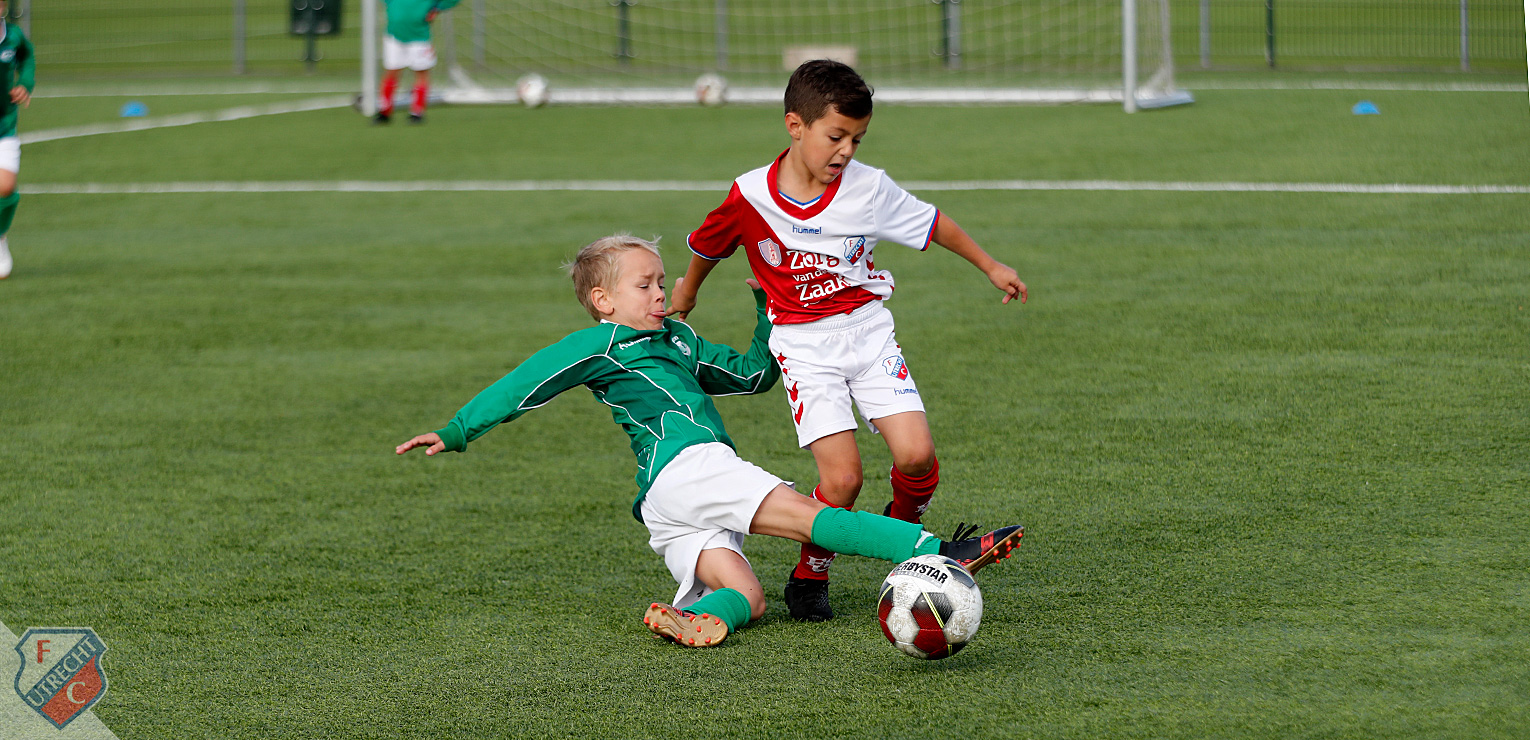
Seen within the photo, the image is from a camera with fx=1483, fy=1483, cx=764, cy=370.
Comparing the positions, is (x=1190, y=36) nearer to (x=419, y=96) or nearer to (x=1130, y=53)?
(x=1130, y=53)

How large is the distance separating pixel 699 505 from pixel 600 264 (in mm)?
713

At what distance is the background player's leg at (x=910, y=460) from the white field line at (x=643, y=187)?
21.3 feet

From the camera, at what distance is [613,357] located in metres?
3.91

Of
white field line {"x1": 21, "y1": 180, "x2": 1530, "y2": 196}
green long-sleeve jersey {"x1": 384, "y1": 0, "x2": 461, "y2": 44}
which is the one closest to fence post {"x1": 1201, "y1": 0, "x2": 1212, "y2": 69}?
white field line {"x1": 21, "y1": 180, "x2": 1530, "y2": 196}

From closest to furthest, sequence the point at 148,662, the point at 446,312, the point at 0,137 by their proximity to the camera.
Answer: the point at 148,662, the point at 446,312, the point at 0,137

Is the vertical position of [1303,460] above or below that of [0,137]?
below

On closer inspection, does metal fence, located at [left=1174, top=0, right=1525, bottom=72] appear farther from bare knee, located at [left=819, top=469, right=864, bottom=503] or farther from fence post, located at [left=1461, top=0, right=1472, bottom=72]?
bare knee, located at [left=819, top=469, right=864, bottom=503]

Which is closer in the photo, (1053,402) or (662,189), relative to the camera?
(1053,402)

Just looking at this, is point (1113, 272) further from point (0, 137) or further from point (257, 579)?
point (0, 137)

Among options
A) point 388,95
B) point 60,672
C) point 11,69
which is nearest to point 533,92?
point 388,95

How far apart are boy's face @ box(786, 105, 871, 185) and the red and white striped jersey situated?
0.10 m

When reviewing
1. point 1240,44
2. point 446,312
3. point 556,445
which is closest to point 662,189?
point 446,312

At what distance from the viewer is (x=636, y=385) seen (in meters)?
3.93

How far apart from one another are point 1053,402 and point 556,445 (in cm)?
196
